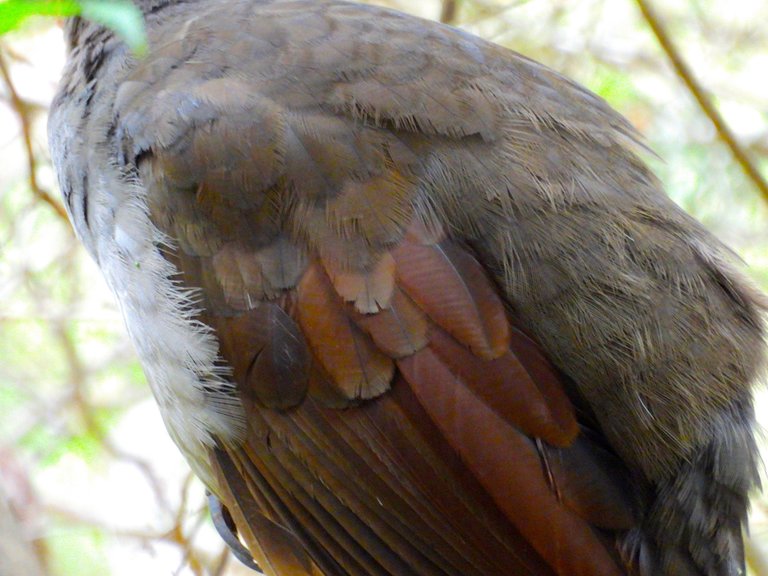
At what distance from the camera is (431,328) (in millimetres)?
2650

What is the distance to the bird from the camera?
2590 millimetres

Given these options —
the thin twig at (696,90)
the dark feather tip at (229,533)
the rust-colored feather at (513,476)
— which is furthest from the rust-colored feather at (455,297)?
the thin twig at (696,90)

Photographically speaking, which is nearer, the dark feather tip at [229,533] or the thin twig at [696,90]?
the dark feather tip at [229,533]

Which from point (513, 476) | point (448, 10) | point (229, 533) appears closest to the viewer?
point (513, 476)

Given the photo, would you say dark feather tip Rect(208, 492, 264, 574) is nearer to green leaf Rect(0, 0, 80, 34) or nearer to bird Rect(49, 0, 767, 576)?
bird Rect(49, 0, 767, 576)

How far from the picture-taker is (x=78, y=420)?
528 cm

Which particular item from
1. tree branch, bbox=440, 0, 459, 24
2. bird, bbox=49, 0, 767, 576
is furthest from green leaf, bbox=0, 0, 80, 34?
tree branch, bbox=440, 0, 459, 24

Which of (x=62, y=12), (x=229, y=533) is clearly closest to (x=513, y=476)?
(x=229, y=533)

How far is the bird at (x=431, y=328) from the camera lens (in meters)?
2.59

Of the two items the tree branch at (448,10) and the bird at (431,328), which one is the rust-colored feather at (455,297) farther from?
the tree branch at (448,10)

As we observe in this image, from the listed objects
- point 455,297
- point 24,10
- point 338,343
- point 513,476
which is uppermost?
point 24,10

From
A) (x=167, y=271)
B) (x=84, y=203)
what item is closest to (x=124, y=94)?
(x=84, y=203)

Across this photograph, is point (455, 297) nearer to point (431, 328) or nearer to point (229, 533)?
point (431, 328)

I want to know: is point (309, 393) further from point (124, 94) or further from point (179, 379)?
point (124, 94)
